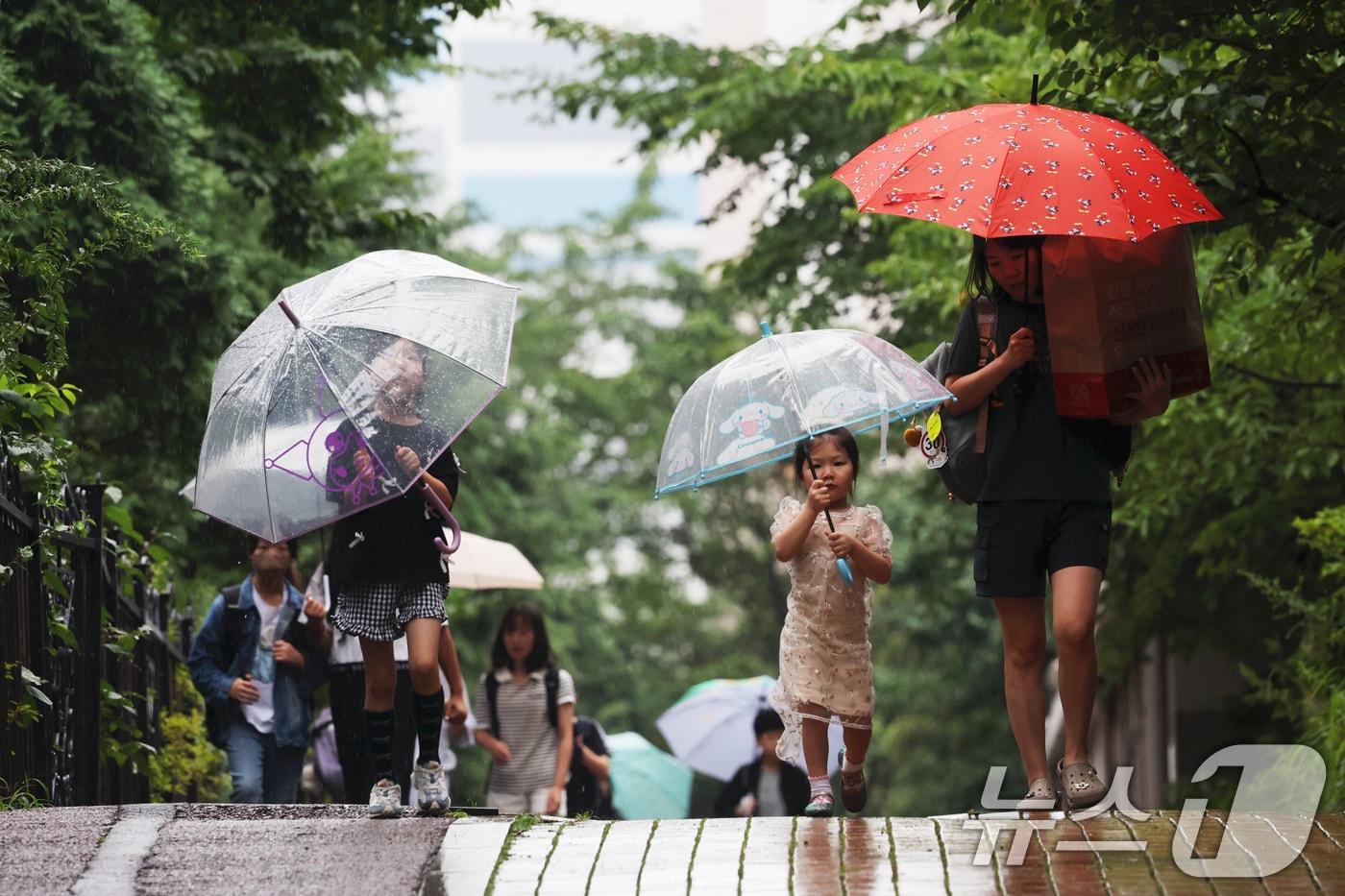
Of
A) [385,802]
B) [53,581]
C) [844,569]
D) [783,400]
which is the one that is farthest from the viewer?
[53,581]

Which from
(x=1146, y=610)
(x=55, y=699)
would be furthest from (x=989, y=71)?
(x=55, y=699)

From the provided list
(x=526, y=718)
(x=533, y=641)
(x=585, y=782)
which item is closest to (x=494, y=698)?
(x=526, y=718)

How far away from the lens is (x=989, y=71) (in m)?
16.2

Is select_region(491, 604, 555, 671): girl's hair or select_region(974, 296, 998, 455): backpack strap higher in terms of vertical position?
select_region(974, 296, 998, 455): backpack strap

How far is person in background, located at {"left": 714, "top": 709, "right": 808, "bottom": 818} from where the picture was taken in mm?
12375

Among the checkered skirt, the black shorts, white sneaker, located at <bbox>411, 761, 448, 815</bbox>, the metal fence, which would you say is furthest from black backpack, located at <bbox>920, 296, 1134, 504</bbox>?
the metal fence

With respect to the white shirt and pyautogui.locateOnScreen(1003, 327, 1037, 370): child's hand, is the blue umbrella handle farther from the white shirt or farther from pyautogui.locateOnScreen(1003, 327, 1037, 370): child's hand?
the white shirt

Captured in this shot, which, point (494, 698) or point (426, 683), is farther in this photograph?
point (494, 698)

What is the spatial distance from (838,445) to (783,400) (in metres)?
0.39

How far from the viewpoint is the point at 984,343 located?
7168 millimetres

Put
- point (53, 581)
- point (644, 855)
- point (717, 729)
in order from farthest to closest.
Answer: point (717, 729) → point (53, 581) → point (644, 855)

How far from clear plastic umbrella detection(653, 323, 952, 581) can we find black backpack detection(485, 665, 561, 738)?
3285 mm

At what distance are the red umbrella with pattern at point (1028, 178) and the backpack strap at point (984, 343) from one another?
0.41m

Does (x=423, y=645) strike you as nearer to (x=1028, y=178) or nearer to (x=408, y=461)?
(x=408, y=461)
